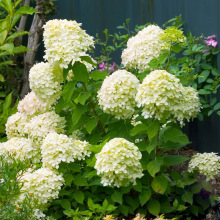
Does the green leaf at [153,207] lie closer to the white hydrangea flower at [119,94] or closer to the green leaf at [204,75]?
the white hydrangea flower at [119,94]

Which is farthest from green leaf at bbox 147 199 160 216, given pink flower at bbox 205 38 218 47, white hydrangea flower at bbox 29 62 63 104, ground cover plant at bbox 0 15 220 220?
pink flower at bbox 205 38 218 47

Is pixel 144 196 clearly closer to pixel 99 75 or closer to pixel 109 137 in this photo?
pixel 109 137

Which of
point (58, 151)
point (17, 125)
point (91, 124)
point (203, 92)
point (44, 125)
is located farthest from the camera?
point (203, 92)

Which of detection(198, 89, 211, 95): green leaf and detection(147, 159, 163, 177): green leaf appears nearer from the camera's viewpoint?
detection(147, 159, 163, 177): green leaf

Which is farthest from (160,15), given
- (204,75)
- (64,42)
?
(64,42)

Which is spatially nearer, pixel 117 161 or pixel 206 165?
pixel 117 161

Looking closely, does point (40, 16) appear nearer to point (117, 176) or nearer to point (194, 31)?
point (194, 31)

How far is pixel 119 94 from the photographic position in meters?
3.14

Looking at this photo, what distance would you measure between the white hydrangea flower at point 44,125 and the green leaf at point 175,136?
872mm

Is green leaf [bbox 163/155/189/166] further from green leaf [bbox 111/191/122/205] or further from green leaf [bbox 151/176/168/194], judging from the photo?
green leaf [bbox 111/191/122/205]

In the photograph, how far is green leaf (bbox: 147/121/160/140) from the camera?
306cm

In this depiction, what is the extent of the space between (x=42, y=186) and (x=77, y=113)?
1.90ft

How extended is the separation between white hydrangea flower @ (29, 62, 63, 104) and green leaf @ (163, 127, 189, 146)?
0.85 metres

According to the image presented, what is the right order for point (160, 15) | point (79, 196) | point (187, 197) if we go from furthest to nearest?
point (160, 15), point (187, 197), point (79, 196)
